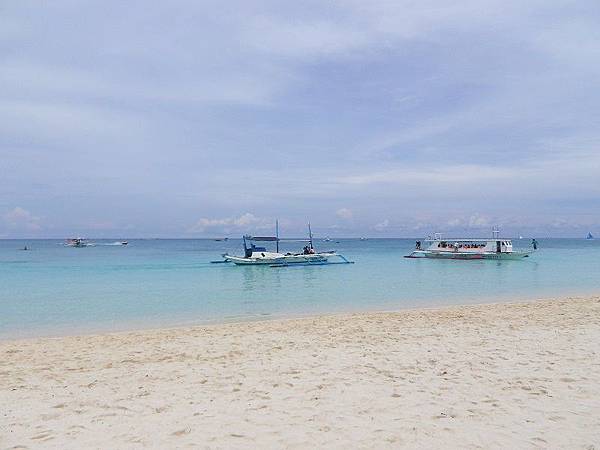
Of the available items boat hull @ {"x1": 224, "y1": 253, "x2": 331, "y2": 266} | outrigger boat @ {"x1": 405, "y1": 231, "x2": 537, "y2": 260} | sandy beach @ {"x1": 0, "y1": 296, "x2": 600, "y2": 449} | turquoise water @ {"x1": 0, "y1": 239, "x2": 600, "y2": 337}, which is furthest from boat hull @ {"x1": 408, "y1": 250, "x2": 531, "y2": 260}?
sandy beach @ {"x1": 0, "y1": 296, "x2": 600, "y2": 449}

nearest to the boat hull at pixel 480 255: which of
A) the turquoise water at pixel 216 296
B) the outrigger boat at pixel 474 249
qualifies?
the outrigger boat at pixel 474 249

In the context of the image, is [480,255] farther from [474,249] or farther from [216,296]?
[216,296]

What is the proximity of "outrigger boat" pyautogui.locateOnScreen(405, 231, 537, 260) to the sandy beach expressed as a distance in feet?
146

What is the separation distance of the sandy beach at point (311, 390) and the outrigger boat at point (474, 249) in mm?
44594

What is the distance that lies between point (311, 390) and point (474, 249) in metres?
52.6

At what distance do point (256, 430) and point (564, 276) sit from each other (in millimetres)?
35018

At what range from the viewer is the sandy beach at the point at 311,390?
5.40 meters

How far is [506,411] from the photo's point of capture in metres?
6.05

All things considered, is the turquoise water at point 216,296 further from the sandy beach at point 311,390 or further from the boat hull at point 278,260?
the boat hull at point 278,260

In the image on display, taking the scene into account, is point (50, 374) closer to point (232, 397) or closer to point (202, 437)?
point (232, 397)

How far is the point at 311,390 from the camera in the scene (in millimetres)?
7031

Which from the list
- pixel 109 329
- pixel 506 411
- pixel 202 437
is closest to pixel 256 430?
pixel 202 437

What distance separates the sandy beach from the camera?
540 centimetres

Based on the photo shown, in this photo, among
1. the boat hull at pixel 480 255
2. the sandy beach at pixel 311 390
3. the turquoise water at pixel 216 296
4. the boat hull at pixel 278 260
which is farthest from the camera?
the boat hull at pixel 480 255
